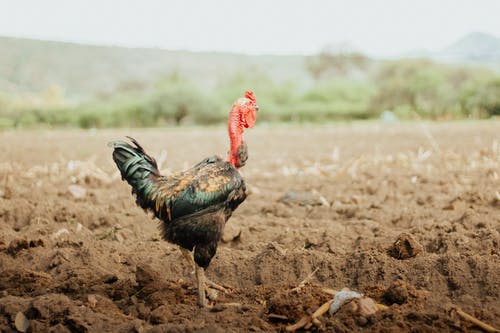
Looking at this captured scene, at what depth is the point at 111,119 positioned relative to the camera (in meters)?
31.2

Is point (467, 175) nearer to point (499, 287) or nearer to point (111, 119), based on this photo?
point (499, 287)

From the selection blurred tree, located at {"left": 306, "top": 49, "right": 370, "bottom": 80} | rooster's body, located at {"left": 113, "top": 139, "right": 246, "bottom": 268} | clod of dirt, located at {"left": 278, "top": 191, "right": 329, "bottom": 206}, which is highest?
blurred tree, located at {"left": 306, "top": 49, "right": 370, "bottom": 80}

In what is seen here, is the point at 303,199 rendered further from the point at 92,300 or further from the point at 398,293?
the point at 92,300

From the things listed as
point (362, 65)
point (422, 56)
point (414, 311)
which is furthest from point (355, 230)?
point (362, 65)

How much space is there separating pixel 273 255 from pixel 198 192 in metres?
1.05

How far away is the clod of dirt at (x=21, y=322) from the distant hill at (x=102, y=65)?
2327 cm

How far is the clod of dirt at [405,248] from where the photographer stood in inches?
168

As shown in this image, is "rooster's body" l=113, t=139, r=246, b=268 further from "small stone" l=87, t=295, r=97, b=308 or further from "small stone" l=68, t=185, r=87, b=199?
"small stone" l=68, t=185, r=87, b=199

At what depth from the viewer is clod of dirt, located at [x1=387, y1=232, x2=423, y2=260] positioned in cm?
426

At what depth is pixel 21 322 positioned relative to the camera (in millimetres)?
3299

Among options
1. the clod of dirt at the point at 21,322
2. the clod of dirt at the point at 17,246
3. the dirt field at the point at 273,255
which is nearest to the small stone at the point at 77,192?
the dirt field at the point at 273,255

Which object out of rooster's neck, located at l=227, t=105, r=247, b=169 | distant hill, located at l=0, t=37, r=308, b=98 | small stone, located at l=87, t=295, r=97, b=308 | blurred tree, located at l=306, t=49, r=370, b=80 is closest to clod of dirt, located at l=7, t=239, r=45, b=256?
small stone, located at l=87, t=295, r=97, b=308

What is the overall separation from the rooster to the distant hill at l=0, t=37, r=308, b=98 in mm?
23063

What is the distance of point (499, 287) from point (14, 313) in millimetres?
2925
